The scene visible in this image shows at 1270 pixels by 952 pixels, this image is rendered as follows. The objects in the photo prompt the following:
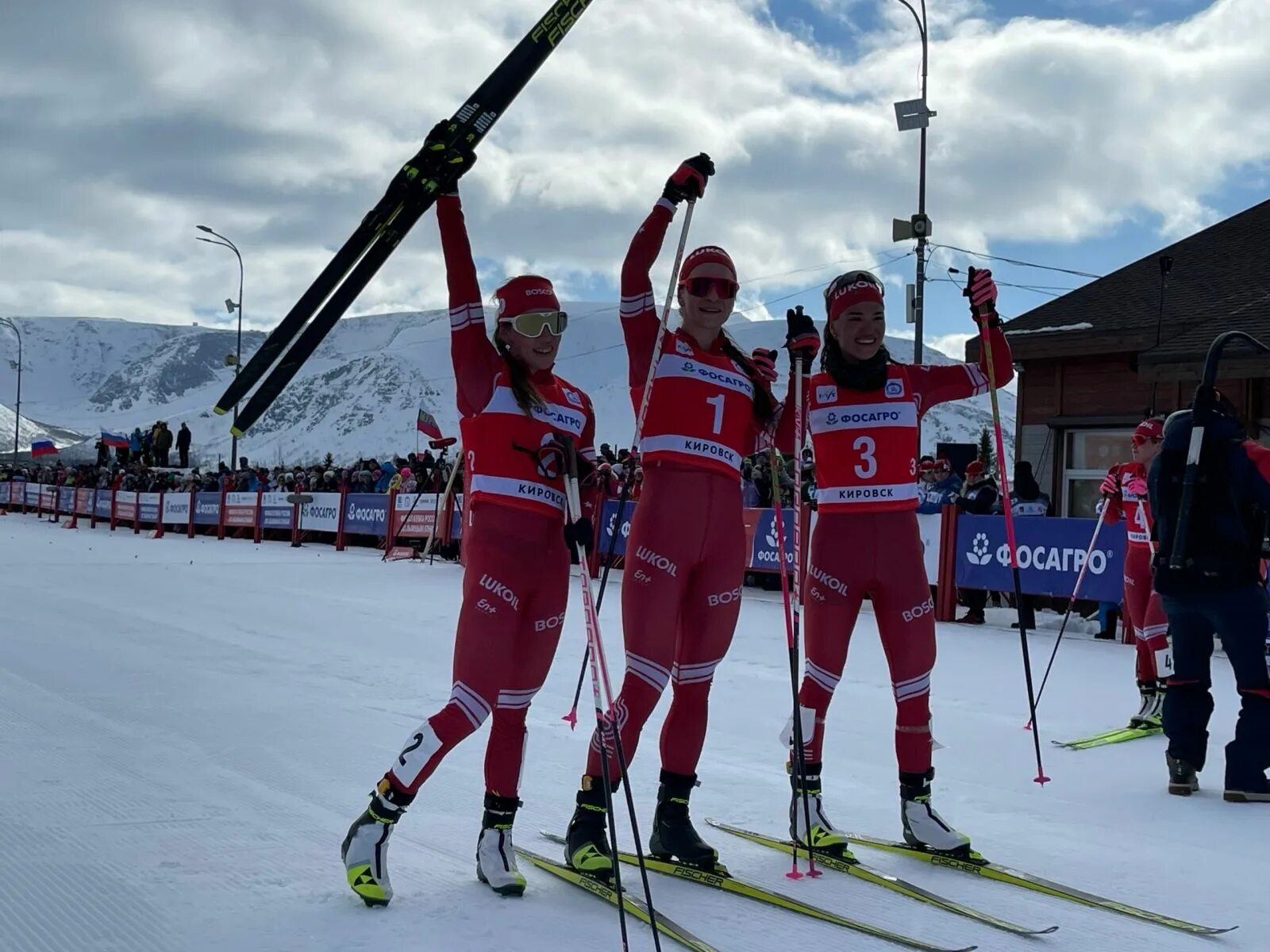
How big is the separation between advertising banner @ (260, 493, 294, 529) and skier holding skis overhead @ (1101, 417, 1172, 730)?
19772mm

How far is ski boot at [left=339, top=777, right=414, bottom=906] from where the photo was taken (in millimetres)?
3521

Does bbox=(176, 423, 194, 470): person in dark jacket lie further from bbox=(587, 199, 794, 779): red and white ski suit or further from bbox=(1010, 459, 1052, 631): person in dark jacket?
bbox=(587, 199, 794, 779): red and white ski suit

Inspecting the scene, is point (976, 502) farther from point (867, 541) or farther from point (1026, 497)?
point (867, 541)

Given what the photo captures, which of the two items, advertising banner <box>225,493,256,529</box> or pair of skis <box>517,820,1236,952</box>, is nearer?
pair of skis <box>517,820,1236,952</box>

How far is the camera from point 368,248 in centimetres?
482

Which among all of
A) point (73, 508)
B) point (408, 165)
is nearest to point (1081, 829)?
point (408, 165)

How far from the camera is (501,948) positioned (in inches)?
126

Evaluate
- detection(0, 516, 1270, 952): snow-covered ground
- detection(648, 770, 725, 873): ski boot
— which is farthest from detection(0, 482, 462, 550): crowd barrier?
detection(648, 770, 725, 873): ski boot

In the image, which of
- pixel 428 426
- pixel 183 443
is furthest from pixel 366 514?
pixel 183 443

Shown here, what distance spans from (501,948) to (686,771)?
3.57ft

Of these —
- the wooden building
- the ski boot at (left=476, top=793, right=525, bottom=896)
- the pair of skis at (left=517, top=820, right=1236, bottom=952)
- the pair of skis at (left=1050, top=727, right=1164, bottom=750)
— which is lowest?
the pair of skis at (left=1050, top=727, right=1164, bottom=750)

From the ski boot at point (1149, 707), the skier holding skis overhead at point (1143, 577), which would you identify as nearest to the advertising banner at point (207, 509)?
the skier holding skis overhead at point (1143, 577)

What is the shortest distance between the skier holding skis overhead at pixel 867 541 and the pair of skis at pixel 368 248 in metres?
1.58

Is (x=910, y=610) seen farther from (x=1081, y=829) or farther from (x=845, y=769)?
(x=845, y=769)
